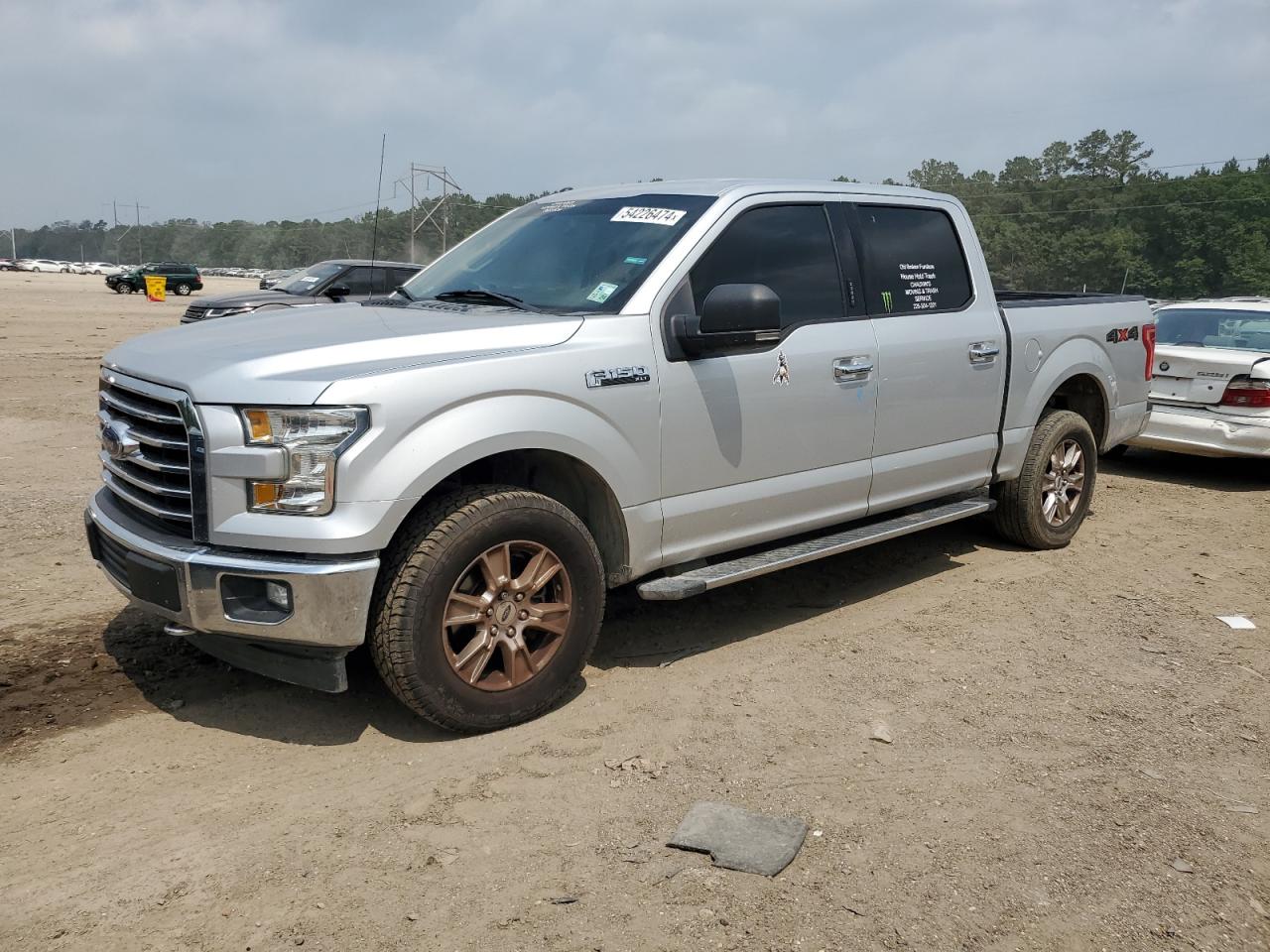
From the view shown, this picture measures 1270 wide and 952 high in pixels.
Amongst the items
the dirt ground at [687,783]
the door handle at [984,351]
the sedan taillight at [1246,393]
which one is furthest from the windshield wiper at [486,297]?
the sedan taillight at [1246,393]

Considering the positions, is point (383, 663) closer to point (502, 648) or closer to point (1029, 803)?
point (502, 648)

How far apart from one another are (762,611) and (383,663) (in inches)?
93.9

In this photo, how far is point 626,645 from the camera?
4996 mm

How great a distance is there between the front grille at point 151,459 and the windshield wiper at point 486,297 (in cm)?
146

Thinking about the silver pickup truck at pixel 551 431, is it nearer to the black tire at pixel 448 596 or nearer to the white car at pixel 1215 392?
the black tire at pixel 448 596

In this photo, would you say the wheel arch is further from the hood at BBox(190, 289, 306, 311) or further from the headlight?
the hood at BBox(190, 289, 306, 311)

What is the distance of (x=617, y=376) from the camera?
4.16m

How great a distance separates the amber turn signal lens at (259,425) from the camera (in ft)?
11.3

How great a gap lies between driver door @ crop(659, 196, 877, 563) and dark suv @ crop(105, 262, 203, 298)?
4808 centimetres

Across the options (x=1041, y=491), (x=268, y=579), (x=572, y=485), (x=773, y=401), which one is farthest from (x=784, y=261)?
(x=268, y=579)

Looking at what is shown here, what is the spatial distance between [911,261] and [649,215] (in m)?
1.62

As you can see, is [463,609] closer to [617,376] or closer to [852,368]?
[617,376]

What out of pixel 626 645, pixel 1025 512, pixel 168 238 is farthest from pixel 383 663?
pixel 168 238

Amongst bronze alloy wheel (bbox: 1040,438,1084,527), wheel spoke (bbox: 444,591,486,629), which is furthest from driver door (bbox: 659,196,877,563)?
bronze alloy wheel (bbox: 1040,438,1084,527)
